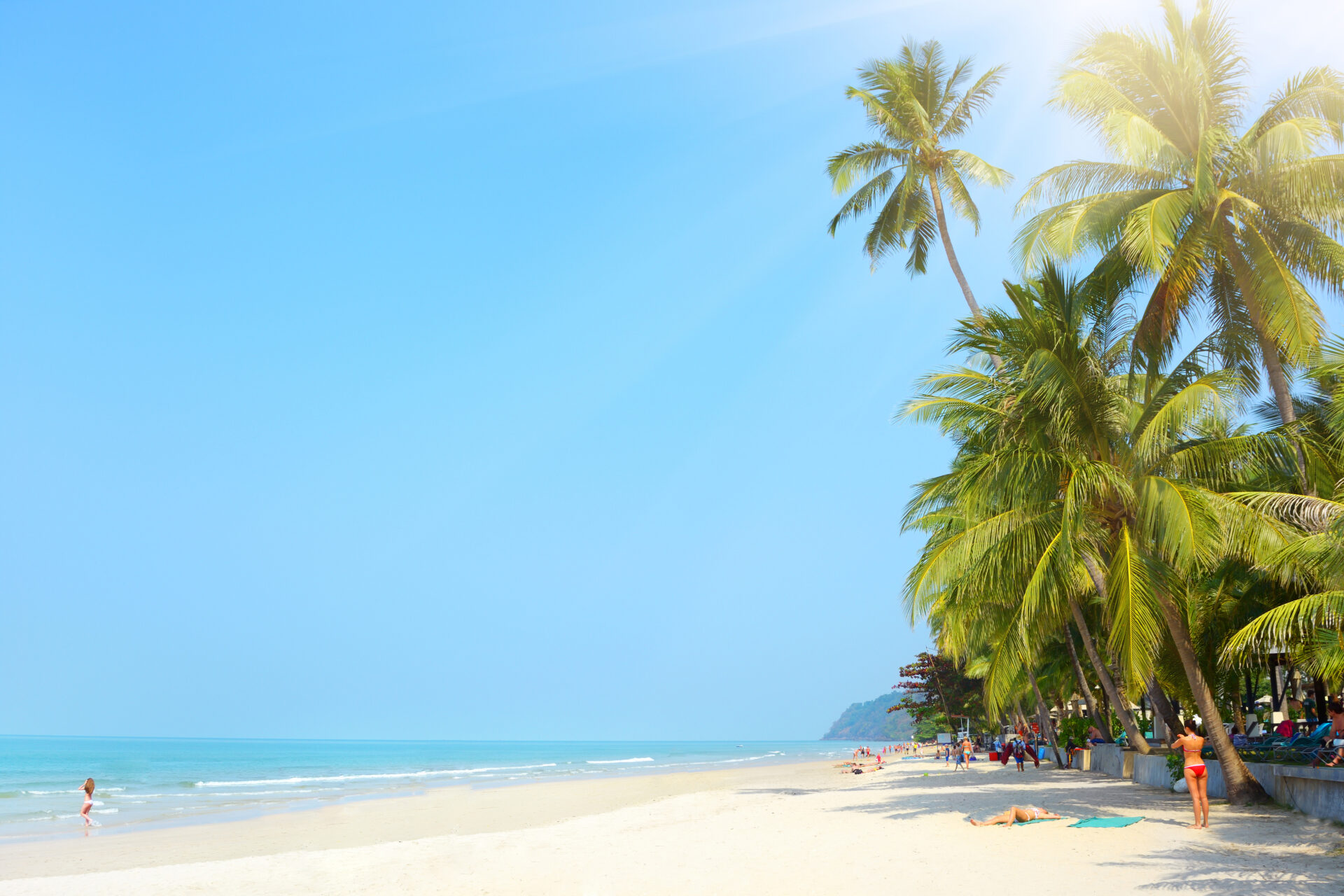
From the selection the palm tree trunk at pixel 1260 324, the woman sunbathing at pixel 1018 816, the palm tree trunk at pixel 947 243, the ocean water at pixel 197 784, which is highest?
the palm tree trunk at pixel 947 243

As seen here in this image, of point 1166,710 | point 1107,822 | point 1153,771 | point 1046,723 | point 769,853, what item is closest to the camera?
point 769,853

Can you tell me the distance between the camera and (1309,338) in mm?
10539

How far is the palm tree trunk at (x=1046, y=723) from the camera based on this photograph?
25184 millimetres

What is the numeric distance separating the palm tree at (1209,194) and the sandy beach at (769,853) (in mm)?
5621

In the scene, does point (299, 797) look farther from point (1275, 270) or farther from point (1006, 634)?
point (1275, 270)

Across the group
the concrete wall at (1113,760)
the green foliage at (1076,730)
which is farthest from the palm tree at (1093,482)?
the green foliage at (1076,730)

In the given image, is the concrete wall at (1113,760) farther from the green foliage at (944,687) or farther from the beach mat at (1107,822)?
the green foliage at (944,687)

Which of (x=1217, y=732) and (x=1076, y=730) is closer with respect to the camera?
(x=1217, y=732)

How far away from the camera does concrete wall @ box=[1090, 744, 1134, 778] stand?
17797 millimetres

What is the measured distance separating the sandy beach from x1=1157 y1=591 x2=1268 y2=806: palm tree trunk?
34cm

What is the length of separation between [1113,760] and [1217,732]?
29.0 feet

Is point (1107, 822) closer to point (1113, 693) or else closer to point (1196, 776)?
point (1196, 776)

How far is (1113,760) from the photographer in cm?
1942

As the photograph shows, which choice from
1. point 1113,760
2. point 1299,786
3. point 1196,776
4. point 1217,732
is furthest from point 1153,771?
point 1196,776
